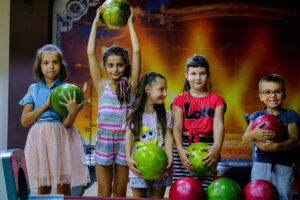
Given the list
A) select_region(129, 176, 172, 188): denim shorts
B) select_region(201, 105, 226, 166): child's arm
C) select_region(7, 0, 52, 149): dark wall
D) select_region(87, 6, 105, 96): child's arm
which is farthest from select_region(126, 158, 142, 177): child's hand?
select_region(7, 0, 52, 149): dark wall

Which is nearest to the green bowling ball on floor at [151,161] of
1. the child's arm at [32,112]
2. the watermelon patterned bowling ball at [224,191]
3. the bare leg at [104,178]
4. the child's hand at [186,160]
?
the child's hand at [186,160]

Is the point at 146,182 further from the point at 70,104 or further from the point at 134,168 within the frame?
the point at 70,104

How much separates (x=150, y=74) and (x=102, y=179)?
0.94 metres

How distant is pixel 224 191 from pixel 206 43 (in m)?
3.85

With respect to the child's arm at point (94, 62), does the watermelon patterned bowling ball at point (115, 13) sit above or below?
above

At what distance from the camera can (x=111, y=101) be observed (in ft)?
9.73

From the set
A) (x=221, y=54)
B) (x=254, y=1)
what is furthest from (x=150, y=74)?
(x=254, y=1)

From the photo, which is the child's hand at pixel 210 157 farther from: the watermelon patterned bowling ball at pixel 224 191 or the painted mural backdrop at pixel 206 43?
the painted mural backdrop at pixel 206 43

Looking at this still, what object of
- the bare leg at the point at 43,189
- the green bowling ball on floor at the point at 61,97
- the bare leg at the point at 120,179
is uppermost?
the green bowling ball on floor at the point at 61,97

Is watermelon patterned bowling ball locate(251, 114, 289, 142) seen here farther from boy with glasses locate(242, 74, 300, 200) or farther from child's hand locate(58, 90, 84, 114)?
child's hand locate(58, 90, 84, 114)

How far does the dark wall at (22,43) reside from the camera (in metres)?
5.47

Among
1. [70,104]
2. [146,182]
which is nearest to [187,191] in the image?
[146,182]

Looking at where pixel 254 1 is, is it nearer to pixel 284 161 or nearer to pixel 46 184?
pixel 284 161

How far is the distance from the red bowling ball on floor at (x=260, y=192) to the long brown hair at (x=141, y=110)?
2.71 feet
